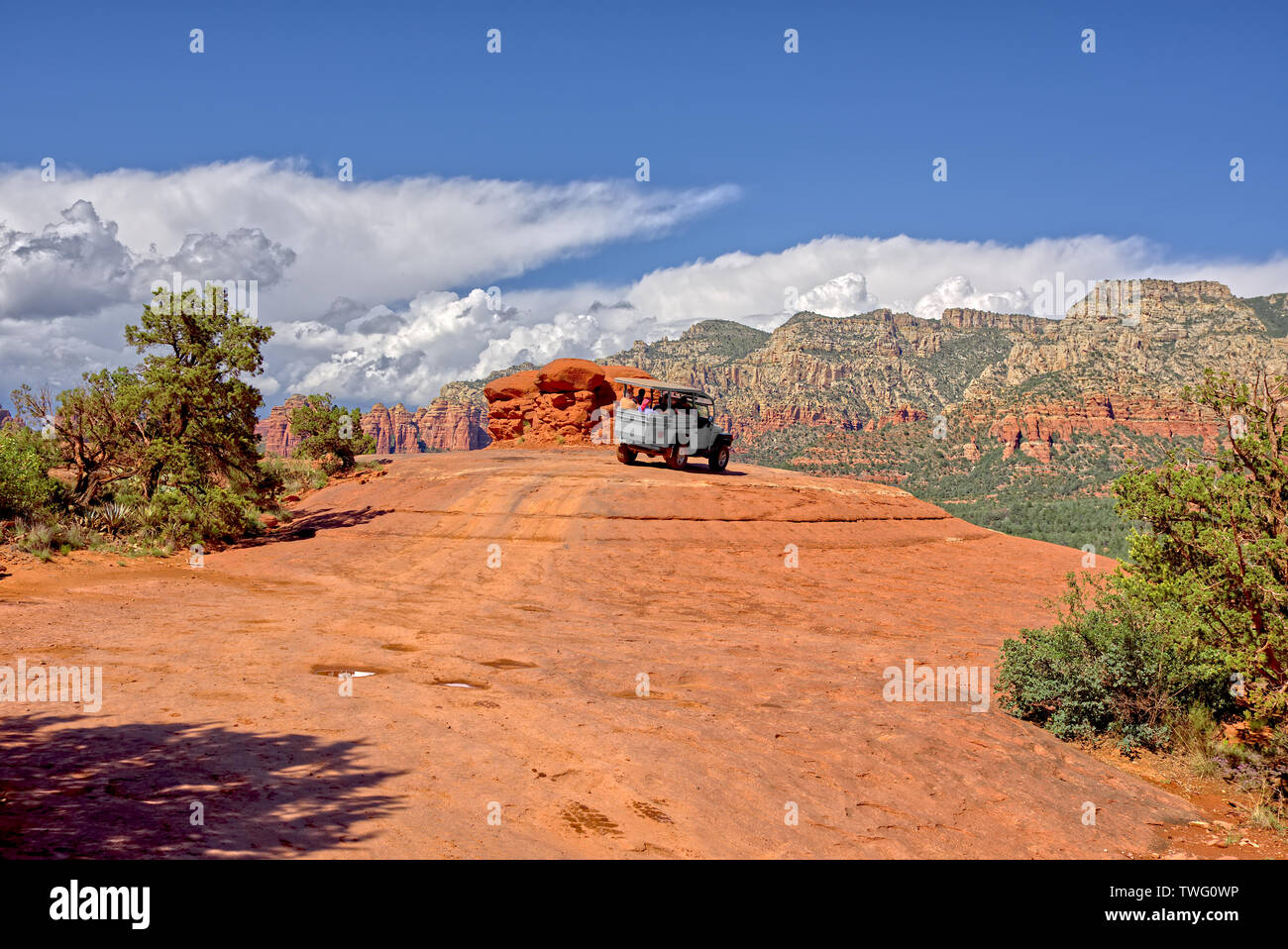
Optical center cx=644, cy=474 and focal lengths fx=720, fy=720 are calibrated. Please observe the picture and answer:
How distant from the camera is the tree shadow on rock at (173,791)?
4688 mm

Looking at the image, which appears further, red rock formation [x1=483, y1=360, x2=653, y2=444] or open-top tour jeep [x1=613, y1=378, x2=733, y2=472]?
red rock formation [x1=483, y1=360, x2=653, y2=444]

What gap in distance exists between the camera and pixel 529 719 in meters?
8.06

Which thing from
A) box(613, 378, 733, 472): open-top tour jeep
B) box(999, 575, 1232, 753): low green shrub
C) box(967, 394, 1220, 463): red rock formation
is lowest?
box(999, 575, 1232, 753): low green shrub

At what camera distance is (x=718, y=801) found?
645cm

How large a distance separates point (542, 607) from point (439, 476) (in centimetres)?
1302

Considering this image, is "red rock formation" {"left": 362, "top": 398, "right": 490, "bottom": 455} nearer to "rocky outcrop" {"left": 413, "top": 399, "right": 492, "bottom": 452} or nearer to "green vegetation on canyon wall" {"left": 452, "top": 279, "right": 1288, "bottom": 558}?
"rocky outcrop" {"left": 413, "top": 399, "right": 492, "bottom": 452}

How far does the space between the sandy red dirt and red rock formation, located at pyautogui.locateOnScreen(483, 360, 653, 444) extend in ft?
78.3

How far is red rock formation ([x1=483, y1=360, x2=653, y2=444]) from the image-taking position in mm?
42938

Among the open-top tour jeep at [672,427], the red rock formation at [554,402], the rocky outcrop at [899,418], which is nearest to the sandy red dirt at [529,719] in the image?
the open-top tour jeep at [672,427]

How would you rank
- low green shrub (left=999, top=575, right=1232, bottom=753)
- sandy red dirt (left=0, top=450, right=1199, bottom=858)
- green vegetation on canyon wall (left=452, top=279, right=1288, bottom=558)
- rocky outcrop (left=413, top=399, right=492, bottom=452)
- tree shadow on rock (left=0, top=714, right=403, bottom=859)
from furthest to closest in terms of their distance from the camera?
rocky outcrop (left=413, top=399, right=492, bottom=452), green vegetation on canyon wall (left=452, top=279, right=1288, bottom=558), low green shrub (left=999, top=575, right=1232, bottom=753), sandy red dirt (left=0, top=450, right=1199, bottom=858), tree shadow on rock (left=0, top=714, right=403, bottom=859)

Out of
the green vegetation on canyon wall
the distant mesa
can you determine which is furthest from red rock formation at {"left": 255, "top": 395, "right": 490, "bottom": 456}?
the green vegetation on canyon wall

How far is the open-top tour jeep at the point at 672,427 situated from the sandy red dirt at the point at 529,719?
8.05 m

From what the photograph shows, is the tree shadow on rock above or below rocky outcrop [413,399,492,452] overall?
below

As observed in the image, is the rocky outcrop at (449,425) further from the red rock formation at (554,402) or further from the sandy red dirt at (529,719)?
the sandy red dirt at (529,719)
